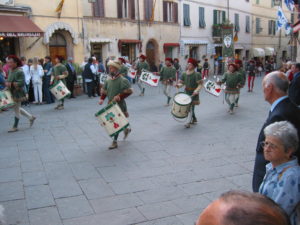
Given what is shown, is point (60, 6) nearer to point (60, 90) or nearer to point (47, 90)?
point (47, 90)

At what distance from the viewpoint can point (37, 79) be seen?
1297 centimetres

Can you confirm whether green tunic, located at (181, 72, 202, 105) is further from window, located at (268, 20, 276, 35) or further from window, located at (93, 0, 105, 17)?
window, located at (268, 20, 276, 35)

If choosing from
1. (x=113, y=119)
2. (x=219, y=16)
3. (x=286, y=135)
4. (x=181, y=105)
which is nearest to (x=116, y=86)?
(x=113, y=119)

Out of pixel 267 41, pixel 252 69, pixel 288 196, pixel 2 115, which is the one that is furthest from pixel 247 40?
pixel 288 196

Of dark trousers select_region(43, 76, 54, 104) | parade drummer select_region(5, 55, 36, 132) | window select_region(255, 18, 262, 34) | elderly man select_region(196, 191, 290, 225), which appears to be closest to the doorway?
dark trousers select_region(43, 76, 54, 104)

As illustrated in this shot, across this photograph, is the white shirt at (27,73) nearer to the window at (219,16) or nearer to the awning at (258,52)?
the window at (219,16)

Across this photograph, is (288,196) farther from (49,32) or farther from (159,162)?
(49,32)

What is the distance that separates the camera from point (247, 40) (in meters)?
37.5

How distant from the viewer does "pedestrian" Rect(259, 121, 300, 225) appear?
243 cm

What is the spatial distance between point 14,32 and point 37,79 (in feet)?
13.3

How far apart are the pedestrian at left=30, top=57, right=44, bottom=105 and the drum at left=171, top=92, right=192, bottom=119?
6.74 metres

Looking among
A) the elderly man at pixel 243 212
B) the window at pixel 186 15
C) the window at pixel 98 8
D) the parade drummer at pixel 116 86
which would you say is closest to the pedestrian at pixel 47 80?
the parade drummer at pixel 116 86

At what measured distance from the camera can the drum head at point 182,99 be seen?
8.23 m

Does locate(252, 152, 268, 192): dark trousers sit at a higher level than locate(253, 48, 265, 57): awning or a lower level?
lower
